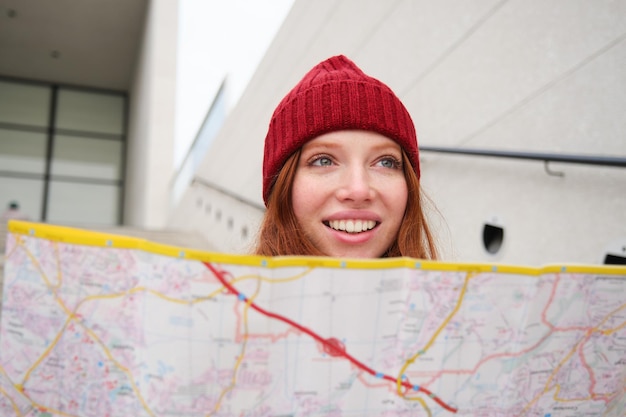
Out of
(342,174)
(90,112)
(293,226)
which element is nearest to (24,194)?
(90,112)

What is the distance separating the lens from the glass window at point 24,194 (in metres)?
10.8

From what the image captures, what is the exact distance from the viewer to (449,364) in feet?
2.64

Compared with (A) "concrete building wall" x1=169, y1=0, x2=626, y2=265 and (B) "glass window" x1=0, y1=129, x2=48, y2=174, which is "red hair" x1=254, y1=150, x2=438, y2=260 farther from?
(B) "glass window" x1=0, y1=129, x2=48, y2=174

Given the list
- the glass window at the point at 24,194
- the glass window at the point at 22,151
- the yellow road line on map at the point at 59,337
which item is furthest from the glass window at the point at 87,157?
the yellow road line on map at the point at 59,337

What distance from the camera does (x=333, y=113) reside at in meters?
1.14

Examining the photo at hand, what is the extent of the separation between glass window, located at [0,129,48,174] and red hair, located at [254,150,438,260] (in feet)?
36.7

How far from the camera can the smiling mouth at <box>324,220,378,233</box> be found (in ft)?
3.57

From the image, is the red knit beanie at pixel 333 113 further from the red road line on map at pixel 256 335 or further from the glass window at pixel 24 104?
the glass window at pixel 24 104

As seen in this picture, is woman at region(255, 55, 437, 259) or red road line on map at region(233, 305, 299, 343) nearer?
red road line on map at region(233, 305, 299, 343)

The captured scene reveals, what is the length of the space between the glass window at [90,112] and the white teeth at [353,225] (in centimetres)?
1179

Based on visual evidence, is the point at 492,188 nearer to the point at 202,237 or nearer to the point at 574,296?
the point at 574,296

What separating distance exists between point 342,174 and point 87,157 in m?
11.6

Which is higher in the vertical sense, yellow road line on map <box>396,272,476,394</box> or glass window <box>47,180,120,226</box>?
glass window <box>47,180,120,226</box>

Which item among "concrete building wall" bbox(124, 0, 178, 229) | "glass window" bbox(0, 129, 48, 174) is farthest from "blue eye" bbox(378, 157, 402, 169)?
"glass window" bbox(0, 129, 48, 174)
